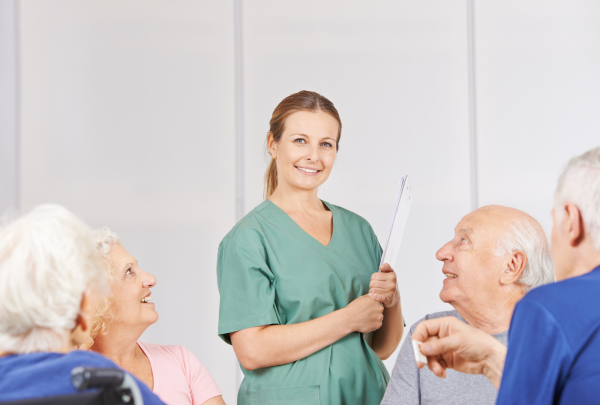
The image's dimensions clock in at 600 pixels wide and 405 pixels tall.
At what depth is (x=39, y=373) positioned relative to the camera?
2.62 ft

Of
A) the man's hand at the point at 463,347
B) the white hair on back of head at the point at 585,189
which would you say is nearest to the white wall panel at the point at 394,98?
the man's hand at the point at 463,347

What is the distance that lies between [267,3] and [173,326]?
63.9 inches

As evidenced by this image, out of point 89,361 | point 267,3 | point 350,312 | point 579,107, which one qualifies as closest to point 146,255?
point 267,3

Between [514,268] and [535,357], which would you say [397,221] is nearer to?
[514,268]

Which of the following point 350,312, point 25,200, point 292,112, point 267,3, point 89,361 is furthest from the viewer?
point 267,3

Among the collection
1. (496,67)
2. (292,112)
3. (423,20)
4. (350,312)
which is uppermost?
(423,20)

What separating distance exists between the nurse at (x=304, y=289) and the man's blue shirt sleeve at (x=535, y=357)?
72 centimetres

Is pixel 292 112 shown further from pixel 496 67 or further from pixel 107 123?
pixel 496 67

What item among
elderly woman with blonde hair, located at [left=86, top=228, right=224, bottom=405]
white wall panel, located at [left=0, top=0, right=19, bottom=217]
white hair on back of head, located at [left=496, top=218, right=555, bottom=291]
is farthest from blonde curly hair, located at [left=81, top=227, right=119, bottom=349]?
white wall panel, located at [left=0, top=0, right=19, bottom=217]

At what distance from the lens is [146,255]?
2787mm

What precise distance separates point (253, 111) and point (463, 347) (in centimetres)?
197

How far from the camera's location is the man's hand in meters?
1.08

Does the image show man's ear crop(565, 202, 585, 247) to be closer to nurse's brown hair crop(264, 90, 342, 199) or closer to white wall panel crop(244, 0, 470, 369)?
nurse's brown hair crop(264, 90, 342, 199)

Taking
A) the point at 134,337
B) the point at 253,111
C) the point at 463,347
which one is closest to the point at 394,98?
the point at 253,111
